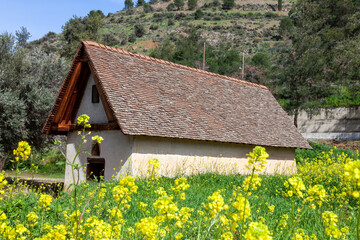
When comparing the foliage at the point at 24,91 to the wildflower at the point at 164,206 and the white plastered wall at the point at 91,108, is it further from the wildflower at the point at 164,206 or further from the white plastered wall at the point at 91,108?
the wildflower at the point at 164,206

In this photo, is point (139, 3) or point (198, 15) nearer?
point (198, 15)

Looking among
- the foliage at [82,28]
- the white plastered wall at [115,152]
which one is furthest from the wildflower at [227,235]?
the foliage at [82,28]

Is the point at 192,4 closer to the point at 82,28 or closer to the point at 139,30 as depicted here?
the point at 139,30

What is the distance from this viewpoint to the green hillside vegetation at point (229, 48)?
1841 cm

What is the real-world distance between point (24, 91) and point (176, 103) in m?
9.23

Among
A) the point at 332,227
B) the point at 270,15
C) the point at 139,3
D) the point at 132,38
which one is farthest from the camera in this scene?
the point at 139,3

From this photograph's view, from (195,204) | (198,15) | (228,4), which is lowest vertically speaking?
(195,204)

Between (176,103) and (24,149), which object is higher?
(176,103)

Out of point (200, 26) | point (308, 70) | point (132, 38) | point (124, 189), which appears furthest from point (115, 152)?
point (200, 26)

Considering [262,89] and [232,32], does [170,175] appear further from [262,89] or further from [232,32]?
[232,32]

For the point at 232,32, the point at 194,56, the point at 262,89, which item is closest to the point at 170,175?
the point at 262,89

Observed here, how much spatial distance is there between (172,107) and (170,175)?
296 cm

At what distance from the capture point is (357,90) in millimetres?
32219

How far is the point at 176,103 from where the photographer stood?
47.9ft
